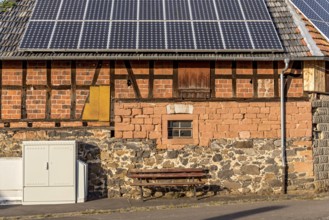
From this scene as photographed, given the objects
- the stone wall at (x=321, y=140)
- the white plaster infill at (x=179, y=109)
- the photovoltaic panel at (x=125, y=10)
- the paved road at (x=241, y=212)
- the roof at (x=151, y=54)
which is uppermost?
the photovoltaic panel at (x=125, y=10)

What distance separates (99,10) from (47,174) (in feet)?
17.2

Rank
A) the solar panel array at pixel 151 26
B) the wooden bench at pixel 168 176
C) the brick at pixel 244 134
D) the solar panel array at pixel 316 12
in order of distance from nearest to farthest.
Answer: the wooden bench at pixel 168 176 → the solar panel array at pixel 151 26 → the brick at pixel 244 134 → the solar panel array at pixel 316 12

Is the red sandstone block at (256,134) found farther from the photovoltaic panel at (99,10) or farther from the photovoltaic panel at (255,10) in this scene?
the photovoltaic panel at (99,10)

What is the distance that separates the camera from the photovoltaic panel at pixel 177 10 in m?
15.1

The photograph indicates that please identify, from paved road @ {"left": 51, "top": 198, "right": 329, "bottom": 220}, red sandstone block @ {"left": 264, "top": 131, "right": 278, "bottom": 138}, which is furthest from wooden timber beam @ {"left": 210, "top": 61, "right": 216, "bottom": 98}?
paved road @ {"left": 51, "top": 198, "right": 329, "bottom": 220}

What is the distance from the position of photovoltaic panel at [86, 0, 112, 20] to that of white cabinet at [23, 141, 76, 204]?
4.00 meters

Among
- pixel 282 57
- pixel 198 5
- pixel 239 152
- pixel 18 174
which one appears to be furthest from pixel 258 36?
pixel 18 174

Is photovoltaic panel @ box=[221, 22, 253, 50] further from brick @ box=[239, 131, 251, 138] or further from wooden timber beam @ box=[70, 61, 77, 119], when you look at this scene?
wooden timber beam @ box=[70, 61, 77, 119]

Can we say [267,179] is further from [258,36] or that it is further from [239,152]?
[258,36]

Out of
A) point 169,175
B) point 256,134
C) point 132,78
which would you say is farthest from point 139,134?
point 256,134

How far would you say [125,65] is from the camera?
14.3 meters

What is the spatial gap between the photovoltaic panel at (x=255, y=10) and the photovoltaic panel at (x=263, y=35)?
12.8 inches

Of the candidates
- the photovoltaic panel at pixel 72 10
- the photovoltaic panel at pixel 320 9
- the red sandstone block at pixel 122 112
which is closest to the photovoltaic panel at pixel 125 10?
the photovoltaic panel at pixel 72 10

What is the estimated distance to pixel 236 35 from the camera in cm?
1447
